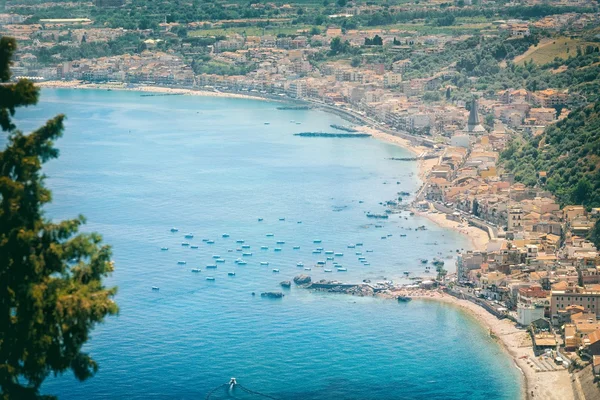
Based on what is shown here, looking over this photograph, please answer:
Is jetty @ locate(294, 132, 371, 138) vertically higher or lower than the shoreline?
higher

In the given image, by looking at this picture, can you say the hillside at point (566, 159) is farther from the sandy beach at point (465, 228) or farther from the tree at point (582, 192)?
the sandy beach at point (465, 228)

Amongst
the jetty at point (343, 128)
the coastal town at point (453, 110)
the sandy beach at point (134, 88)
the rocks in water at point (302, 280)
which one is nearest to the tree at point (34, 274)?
the coastal town at point (453, 110)

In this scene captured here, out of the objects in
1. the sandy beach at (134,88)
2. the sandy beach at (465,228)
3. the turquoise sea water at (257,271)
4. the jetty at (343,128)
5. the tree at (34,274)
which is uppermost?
the tree at (34,274)

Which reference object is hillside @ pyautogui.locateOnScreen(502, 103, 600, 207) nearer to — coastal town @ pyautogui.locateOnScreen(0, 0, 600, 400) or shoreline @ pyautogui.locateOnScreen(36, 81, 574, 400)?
coastal town @ pyautogui.locateOnScreen(0, 0, 600, 400)

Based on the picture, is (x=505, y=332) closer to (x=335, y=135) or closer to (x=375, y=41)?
(x=335, y=135)

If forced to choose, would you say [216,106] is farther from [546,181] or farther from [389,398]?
[389,398]

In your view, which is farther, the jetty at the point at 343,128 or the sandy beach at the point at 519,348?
the jetty at the point at 343,128

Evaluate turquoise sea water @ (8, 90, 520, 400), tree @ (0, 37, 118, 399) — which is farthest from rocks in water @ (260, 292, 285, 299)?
tree @ (0, 37, 118, 399)

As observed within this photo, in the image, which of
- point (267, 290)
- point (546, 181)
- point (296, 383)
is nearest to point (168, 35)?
point (546, 181)
